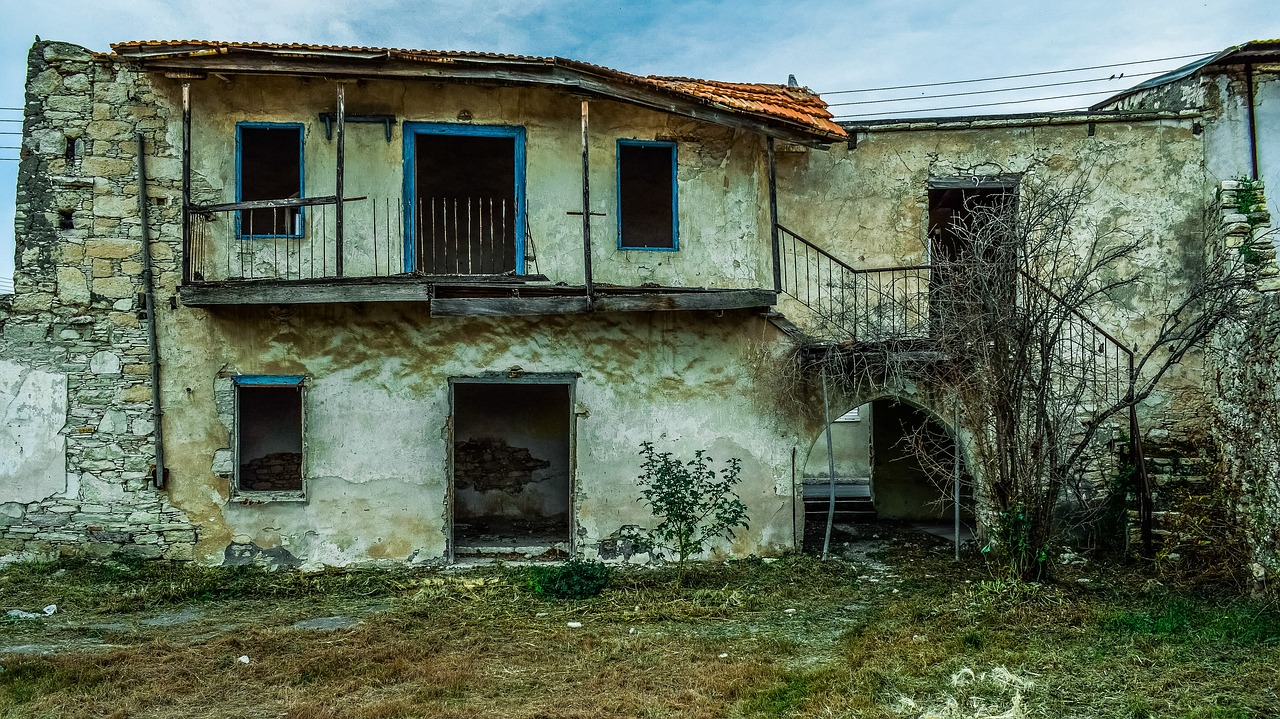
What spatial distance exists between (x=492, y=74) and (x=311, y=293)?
2902 mm

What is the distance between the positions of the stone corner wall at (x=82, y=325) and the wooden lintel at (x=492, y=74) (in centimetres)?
111

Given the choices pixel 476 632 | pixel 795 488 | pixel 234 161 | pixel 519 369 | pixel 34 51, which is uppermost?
pixel 34 51

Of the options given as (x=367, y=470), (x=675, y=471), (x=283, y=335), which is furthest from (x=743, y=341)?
(x=283, y=335)

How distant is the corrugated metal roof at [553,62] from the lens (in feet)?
31.0

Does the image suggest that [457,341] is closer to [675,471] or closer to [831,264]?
[675,471]

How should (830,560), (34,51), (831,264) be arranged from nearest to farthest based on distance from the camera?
1. (34,51)
2. (830,560)
3. (831,264)

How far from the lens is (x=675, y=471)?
10.5 m

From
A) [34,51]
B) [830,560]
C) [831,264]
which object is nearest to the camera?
[34,51]

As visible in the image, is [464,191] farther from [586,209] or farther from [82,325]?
[82,325]

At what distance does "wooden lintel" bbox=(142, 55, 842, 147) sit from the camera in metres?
9.55

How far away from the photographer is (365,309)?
34.3ft

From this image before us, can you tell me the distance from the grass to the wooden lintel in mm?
4946

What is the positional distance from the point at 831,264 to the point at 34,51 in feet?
30.3

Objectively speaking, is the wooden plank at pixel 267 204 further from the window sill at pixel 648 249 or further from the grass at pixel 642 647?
the grass at pixel 642 647
